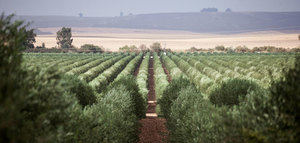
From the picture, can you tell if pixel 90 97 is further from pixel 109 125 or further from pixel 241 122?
pixel 241 122

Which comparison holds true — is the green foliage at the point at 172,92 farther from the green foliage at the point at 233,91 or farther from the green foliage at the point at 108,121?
the green foliage at the point at 108,121

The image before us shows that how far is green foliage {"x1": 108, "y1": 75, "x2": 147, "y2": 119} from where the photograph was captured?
17688 mm

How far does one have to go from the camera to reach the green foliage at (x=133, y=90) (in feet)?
58.0

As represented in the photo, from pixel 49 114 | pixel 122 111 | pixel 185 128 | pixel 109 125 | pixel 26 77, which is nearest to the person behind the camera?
pixel 26 77

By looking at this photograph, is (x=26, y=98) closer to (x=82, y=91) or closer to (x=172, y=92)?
(x=82, y=91)

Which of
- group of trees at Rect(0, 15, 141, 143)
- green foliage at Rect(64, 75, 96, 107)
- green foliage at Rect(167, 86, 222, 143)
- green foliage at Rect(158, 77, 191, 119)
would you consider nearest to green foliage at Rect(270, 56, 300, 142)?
green foliage at Rect(167, 86, 222, 143)

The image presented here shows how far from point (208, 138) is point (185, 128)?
8.77 feet

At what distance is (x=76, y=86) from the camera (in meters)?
12.5

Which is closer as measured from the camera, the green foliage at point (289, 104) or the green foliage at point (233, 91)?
the green foliage at point (289, 104)

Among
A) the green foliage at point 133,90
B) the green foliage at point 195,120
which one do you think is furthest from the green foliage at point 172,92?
the green foliage at point 195,120

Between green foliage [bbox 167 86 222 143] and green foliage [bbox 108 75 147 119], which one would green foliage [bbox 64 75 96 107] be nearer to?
green foliage [bbox 108 75 147 119]

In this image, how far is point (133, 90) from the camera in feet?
60.1

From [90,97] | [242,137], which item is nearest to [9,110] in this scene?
[242,137]

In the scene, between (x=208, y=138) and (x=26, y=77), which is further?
(x=208, y=138)
